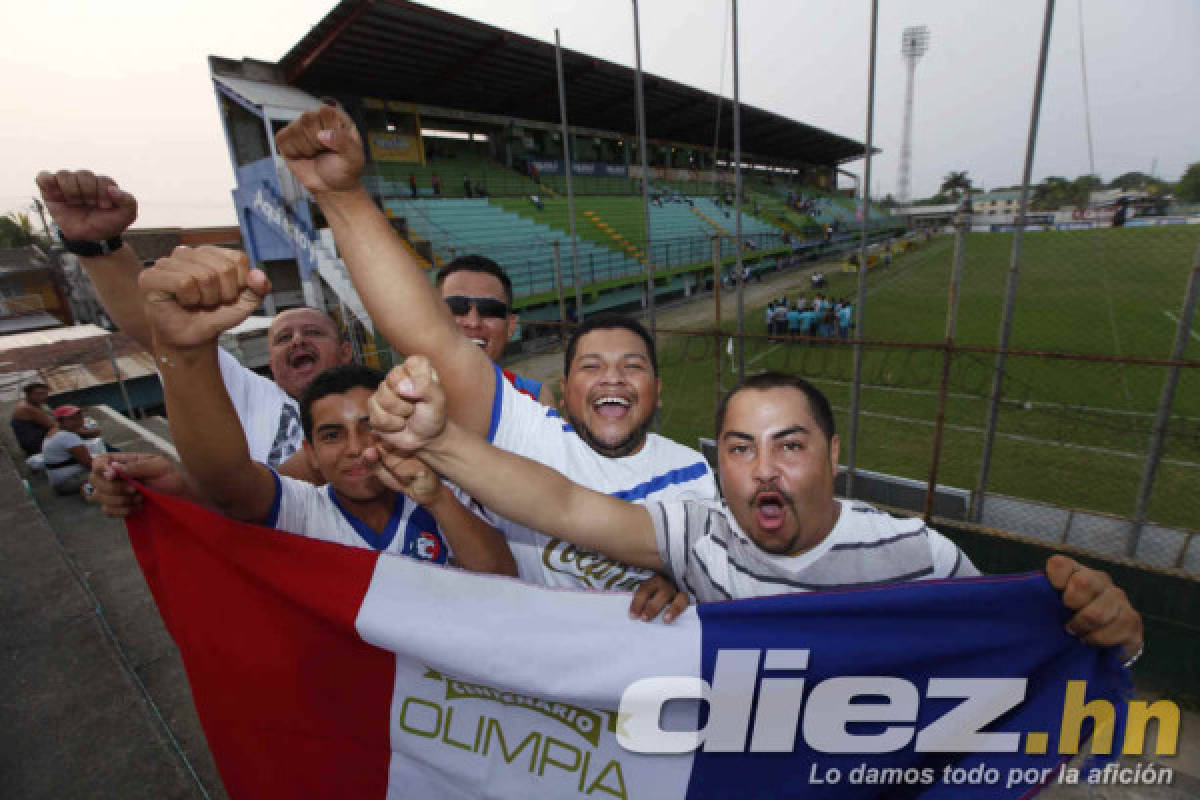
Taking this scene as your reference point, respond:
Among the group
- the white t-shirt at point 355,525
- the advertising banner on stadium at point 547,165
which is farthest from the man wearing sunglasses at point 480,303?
the advertising banner on stadium at point 547,165

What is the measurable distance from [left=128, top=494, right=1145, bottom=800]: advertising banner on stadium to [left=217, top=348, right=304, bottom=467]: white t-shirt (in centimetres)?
108

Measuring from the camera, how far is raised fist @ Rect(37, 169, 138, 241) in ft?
5.93

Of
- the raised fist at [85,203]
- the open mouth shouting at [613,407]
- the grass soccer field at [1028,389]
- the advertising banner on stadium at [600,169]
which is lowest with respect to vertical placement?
the grass soccer field at [1028,389]

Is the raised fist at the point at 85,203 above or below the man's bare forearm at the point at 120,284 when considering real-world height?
above

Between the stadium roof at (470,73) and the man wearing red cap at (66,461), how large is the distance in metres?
17.0

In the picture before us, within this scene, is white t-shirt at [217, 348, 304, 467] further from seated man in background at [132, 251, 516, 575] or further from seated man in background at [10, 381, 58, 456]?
seated man in background at [10, 381, 58, 456]

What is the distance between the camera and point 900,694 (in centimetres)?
159

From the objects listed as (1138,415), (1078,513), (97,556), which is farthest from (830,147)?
(97,556)

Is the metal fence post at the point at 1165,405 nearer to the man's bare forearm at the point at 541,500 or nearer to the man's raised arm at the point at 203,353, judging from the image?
the man's bare forearm at the point at 541,500

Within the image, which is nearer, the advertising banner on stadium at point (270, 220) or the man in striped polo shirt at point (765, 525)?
the man in striped polo shirt at point (765, 525)

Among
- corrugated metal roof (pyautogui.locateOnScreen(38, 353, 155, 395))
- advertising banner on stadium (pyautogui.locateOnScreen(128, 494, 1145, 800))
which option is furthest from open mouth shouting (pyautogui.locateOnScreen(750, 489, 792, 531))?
corrugated metal roof (pyautogui.locateOnScreen(38, 353, 155, 395))

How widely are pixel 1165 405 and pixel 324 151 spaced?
20.8 ft

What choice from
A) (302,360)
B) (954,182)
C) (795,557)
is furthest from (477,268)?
(954,182)

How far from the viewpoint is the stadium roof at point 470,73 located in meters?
18.6
